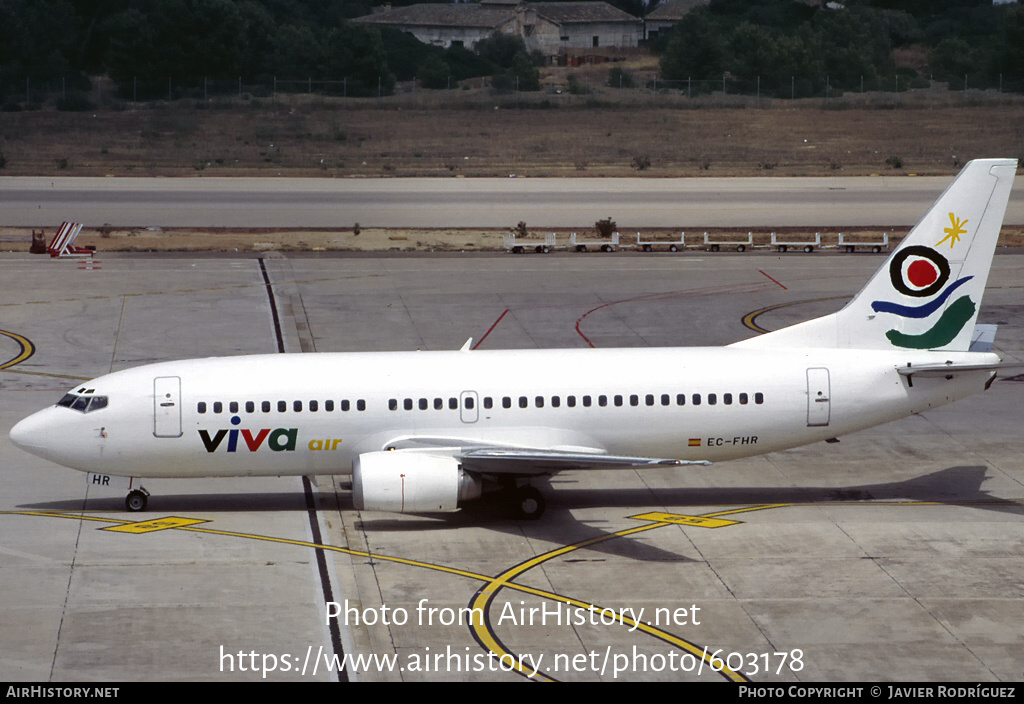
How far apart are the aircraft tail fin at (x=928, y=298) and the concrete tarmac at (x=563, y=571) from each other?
3.85 m

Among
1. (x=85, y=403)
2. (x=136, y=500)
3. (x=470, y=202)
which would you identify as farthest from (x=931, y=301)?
(x=470, y=202)

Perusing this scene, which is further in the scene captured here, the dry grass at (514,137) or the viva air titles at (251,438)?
the dry grass at (514,137)

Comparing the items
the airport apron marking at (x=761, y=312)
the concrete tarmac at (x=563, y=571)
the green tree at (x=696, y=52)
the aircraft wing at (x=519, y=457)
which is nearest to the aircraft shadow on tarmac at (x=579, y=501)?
the concrete tarmac at (x=563, y=571)

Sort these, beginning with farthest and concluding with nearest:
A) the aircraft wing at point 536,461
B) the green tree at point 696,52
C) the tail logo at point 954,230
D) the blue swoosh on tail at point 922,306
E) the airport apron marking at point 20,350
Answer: the green tree at point 696,52, the airport apron marking at point 20,350, the blue swoosh on tail at point 922,306, the tail logo at point 954,230, the aircraft wing at point 536,461

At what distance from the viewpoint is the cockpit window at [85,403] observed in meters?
30.5

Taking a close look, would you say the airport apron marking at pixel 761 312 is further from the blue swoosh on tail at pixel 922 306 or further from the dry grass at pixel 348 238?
the blue swoosh on tail at pixel 922 306

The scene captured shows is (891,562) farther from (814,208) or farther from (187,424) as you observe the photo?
(814,208)

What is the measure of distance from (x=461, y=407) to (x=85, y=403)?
8.55m

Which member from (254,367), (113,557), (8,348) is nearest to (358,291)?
(8,348)

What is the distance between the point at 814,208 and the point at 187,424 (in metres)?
64.1

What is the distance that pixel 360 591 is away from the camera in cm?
2588

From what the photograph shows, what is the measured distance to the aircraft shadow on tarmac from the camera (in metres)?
30.2

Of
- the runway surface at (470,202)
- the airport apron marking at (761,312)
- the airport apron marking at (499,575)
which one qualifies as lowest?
the airport apron marking at (499,575)

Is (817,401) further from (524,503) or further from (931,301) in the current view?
(524,503)
